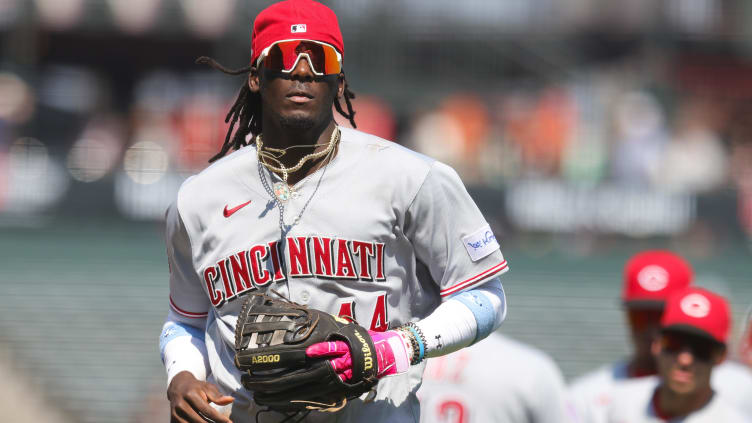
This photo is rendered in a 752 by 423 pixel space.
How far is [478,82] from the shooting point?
1500 cm

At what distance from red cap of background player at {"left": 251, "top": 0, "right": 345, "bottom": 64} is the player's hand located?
2.24 ft

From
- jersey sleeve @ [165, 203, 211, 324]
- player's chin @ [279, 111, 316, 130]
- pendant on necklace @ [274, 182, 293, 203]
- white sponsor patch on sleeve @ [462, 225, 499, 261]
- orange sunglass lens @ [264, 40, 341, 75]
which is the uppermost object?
orange sunglass lens @ [264, 40, 341, 75]

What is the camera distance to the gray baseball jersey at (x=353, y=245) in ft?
7.58

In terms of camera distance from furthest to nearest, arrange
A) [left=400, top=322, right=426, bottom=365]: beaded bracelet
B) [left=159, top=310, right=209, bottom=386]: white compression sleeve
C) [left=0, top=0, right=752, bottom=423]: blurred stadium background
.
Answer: [left=0, top=0, right=752, bottom=423]: blurred stadium background → [left=159, top=310, right=209, bottom=386]: white compression sleeve → [left=400, top=322, right=426, bottom=365]: beaded bracelet

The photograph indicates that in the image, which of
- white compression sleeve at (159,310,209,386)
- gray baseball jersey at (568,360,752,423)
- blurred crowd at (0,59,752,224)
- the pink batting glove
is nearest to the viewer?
the pink batting glove

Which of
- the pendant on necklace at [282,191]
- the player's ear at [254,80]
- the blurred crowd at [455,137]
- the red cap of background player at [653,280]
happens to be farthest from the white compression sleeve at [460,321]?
the blurred crowd at [455,137]

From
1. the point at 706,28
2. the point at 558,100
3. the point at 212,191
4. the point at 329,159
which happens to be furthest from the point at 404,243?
the point at 706,28

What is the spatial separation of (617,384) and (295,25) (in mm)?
2548

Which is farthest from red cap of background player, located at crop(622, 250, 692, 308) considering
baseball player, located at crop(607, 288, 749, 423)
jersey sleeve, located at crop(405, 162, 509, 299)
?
jersey sleeve, located at crop(405, 162, 509, 299)

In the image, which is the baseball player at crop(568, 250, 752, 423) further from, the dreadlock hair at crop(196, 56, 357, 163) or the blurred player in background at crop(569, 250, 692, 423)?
the dreadlock hair at crop(196, 56, 357, 163)

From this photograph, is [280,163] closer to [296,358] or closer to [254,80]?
[254,80]

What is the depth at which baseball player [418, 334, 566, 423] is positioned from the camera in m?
3.21

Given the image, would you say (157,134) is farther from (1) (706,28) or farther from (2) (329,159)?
(2) (329,159)

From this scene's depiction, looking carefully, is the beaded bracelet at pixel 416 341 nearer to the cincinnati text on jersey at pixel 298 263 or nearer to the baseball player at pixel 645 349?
the cincinnati text on jersey at pixel 298 263
